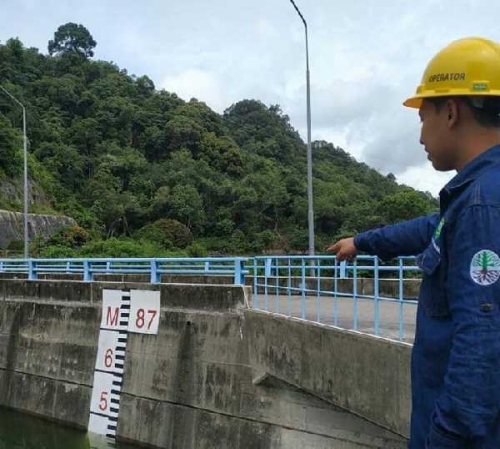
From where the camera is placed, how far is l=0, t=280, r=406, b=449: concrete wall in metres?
7.64

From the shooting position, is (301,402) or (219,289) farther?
(219,289)

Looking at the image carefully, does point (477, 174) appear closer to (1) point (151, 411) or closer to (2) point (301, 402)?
(2) point (301, 402)

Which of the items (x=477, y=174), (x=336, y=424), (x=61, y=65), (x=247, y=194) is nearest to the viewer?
(x=477, y=174)

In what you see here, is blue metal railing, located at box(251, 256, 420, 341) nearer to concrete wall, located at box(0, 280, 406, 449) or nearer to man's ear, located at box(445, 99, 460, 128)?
concrete wall, located at box(0, 280, 406, 449)

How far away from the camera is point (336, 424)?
7.27 meters

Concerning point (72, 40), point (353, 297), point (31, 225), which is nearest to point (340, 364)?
point (353, 297)

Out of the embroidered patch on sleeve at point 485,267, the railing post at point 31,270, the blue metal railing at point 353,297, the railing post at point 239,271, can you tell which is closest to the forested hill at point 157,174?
the railing post at point 31,270

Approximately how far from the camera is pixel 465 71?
1.39 metres

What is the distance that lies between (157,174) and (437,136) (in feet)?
137

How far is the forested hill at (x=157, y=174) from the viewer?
113 feet

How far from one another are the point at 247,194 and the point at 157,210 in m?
6.09

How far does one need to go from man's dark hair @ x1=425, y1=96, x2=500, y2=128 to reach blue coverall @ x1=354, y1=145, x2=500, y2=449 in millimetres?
83

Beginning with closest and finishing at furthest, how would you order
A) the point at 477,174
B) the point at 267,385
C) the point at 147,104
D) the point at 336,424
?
the point at 477,174
the point at 336,424
the point at 267,385
the point at 147,104

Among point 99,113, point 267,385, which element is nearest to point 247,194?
point 99,113
